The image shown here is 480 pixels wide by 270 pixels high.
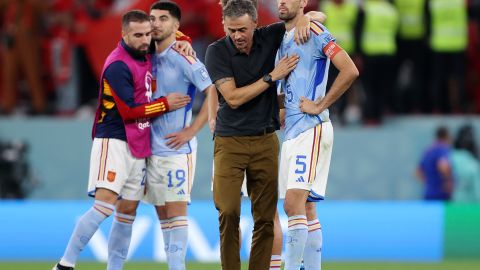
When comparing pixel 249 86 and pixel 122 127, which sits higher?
pixel 249 86

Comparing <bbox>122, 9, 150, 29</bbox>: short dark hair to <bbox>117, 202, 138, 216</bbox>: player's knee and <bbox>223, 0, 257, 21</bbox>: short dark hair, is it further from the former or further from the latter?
<bbox>117, 202, 138, 216</bbox>: player's knee

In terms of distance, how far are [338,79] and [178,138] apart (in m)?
1.79

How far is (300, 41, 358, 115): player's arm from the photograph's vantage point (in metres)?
11.1

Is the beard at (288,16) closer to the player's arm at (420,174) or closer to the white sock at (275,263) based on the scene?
the white sock at (275,263)

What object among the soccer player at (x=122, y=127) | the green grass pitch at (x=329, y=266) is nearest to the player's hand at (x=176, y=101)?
the soccer player at (x=122, y=127)

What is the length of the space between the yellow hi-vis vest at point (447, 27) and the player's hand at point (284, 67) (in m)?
8.06

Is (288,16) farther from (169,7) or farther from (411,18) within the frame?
(411,18)

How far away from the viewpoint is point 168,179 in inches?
476

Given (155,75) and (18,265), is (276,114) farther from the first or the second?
(18,265)

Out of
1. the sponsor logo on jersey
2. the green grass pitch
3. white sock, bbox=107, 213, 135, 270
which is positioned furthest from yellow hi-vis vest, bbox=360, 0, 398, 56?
white sock, bbox=107, 213, 135, 270

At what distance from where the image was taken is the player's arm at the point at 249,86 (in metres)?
11.1

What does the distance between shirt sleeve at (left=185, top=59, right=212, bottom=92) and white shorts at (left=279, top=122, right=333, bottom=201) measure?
1.23 metres

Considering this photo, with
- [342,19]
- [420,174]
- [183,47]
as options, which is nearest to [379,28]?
[342,19]

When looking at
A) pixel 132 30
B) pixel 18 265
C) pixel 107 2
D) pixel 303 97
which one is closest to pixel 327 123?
pixel 303 97
